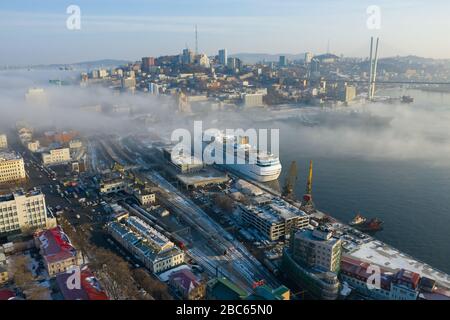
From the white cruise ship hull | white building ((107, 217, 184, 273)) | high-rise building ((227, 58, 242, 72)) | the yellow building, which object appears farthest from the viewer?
high-rise building ((227, 58, 242, 72))

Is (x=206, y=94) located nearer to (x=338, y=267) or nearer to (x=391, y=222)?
(x=391, y=222)

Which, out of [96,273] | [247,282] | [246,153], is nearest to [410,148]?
[246,153]

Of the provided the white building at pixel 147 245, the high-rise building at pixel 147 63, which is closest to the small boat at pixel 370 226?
the white building at pixel 147 245

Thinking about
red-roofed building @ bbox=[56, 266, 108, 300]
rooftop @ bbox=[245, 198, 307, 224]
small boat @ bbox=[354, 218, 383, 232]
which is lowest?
small boat @ bbox=[354, 218, 383, 232]

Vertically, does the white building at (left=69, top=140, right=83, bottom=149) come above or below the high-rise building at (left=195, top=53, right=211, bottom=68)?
below

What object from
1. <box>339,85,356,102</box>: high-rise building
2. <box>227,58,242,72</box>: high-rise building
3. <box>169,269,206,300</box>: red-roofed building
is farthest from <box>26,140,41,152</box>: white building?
<box>227,58,242,72</box>: high-rise building

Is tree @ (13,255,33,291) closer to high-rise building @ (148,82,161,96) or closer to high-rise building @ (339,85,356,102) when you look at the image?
high-rise building @ (148,82,161,96)

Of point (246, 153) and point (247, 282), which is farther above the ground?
point (246, 153)
